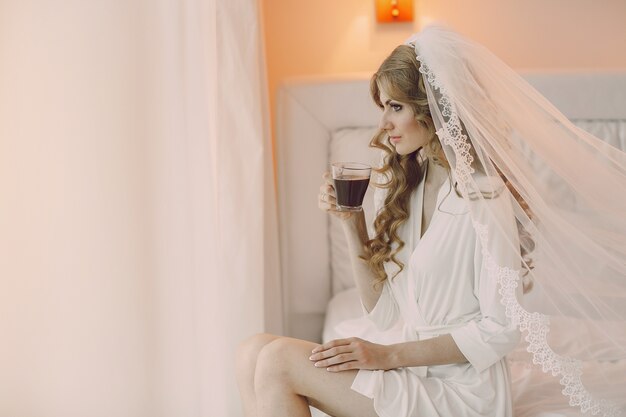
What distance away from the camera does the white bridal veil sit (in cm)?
156

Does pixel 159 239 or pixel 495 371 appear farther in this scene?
pixel 159 239

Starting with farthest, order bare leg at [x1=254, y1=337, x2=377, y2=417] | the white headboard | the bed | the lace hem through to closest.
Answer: the white headboard
the bed
bare leg at [x1=254, y1=337, x2=377, y2=417]
the lace hem

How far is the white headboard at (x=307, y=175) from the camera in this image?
2.80 m

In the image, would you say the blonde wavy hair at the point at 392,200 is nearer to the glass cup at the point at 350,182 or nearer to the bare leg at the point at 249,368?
the glass cup at the point at 350,182

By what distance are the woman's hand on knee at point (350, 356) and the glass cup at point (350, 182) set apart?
318 mm

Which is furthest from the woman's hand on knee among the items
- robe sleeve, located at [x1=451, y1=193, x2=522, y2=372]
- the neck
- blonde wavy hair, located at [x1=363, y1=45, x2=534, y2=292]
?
the neck

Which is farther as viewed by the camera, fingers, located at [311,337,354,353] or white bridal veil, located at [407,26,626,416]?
fingers, located at [311,337,354,353]

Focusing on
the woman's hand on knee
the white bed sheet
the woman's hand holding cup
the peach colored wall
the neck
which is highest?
the peach colored wall

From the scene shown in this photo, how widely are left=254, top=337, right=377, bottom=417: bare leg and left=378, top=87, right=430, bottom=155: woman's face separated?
524mm

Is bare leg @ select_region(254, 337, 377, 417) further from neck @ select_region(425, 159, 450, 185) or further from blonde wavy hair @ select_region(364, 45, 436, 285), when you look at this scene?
neck @ select_region(425, 159, 450, 185)

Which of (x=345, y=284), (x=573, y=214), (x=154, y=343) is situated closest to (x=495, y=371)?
(x=573, y=214)

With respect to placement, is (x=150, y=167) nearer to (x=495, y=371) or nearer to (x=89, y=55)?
(x=89, y=55)

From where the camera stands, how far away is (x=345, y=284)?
2.86 m

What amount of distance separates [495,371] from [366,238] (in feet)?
1.52
